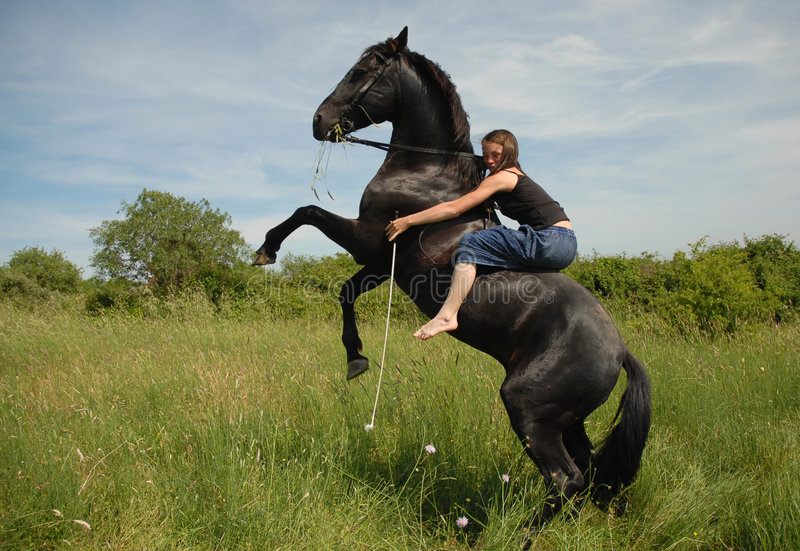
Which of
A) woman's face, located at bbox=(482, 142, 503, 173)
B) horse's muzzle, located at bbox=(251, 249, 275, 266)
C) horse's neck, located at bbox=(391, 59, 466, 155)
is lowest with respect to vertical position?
horse's muzzle, located at bbox=(251, 249, 275, 266)

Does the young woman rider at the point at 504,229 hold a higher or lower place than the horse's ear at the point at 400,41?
lower

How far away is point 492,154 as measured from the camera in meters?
3.40

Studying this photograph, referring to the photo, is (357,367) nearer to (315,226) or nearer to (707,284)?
(315,226)

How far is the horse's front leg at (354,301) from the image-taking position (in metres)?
3.85

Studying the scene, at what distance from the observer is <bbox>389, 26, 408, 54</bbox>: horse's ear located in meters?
3.56

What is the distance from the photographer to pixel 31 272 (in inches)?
828

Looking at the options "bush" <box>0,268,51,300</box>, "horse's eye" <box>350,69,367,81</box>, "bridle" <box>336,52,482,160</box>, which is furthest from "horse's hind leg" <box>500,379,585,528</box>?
"bush" <box>0,268,51,300</box>

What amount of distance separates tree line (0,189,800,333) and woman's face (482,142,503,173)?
605cm

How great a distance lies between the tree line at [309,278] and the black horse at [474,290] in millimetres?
5592

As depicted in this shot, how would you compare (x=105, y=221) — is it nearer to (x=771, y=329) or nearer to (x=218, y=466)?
(x=218, y=466)

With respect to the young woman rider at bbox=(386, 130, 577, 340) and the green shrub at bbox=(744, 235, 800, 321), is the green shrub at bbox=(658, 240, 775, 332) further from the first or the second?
the young woman rider at bbox=(386, 130, 577, 340)

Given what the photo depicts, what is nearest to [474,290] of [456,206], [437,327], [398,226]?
[437,327]

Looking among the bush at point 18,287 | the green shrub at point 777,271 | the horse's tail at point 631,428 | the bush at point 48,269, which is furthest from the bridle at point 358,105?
the bush at point 48,269

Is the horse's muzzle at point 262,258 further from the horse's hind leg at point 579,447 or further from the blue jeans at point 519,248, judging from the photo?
the horse's hind leg at point 579,447
